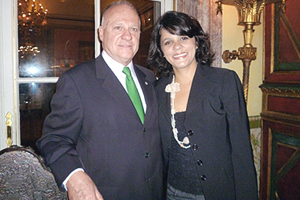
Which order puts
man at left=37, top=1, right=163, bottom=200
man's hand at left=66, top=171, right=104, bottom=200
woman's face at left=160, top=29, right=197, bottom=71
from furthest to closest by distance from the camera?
1. woman's face at left=160, top=29, right=197, bottom=71
2. man at left=37, top=1, right=163, bottom=200
3. man's hand at left=66, top=171, right=104, bottom=200

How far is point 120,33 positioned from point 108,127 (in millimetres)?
517

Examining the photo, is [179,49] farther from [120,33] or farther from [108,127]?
[108,127]

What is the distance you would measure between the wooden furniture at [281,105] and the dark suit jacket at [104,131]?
4.49ft

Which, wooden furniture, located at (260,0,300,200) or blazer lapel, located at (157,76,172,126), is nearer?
blazer lapel, located at (157,76,172,126)

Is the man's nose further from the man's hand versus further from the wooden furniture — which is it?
the wooden furniture

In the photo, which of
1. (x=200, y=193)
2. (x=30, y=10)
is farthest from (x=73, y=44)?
(x=200, y=193)

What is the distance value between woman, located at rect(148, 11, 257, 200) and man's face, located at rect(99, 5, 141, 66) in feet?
0.66

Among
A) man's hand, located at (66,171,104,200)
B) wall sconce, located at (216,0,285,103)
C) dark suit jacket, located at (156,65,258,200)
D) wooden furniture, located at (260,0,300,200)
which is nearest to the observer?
man's hand, located at (66,171,104,200)

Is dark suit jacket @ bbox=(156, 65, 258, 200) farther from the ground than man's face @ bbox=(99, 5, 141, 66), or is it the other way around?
man's face @ bbox=(99, 5, 141, 66)

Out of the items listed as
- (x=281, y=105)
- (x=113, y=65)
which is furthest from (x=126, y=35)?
(x=281, y=105)

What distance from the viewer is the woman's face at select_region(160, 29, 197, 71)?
150cm

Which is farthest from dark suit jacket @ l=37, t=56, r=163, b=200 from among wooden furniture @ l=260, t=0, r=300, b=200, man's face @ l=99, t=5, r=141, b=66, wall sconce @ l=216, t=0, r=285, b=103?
wooden furniture @ l=260, t=0, r=300, b=200

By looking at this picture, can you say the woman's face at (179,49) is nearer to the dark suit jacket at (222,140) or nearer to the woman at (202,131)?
the woman at (202,131)

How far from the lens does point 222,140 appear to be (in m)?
1.40
